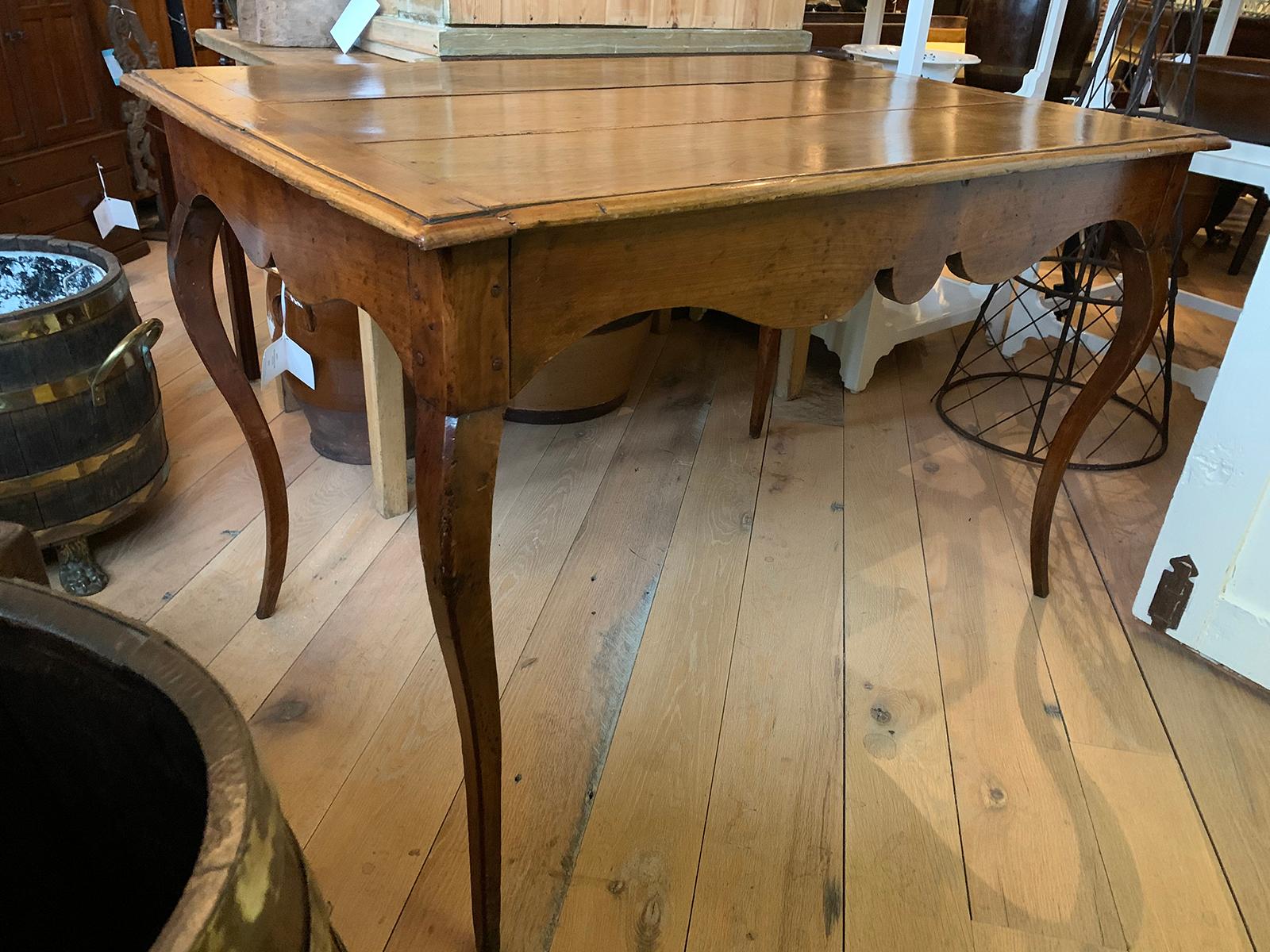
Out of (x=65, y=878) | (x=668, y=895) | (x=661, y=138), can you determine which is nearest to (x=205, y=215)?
(x=661, y=138)

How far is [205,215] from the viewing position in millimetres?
1109

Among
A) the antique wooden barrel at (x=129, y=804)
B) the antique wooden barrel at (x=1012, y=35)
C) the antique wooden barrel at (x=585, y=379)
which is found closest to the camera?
the antique wooden barrel at (x=129, y=804)

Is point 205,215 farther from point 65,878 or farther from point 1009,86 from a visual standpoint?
point 1009,86

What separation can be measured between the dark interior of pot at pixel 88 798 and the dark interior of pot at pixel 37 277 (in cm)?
118

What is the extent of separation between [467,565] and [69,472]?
34.7 inches

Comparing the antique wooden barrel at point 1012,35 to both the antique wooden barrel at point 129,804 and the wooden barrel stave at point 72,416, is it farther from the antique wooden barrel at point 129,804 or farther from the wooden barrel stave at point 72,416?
the antique wooden barrel at point 129,804

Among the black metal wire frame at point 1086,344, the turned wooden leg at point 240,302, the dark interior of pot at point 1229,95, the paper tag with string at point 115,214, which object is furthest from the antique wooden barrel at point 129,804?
the dark interior of pot at point 1229,95

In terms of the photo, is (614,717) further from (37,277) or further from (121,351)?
(37,277)

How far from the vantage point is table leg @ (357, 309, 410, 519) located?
1494mm

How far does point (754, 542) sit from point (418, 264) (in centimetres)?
105

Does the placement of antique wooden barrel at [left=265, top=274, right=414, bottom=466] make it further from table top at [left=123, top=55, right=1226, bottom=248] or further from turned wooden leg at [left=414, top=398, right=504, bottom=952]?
turned wooden leg at [left=414, top=398, right=504, bottom=952]

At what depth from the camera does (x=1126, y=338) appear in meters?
1.29

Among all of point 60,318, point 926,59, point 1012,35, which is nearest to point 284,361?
point 60,318

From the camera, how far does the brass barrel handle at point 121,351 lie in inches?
51.4
